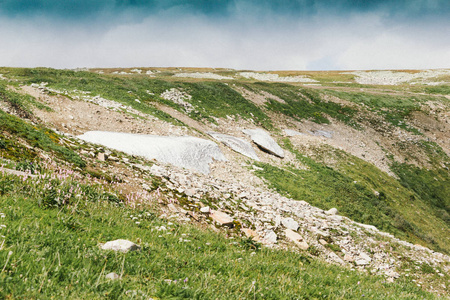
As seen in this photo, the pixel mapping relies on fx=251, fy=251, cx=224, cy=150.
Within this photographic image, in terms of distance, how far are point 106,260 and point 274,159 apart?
84.8ft

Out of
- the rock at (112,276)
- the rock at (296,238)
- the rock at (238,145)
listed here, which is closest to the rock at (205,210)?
the rock at (296,238)

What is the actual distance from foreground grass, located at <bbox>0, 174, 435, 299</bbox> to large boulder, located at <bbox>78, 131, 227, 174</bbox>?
919cm

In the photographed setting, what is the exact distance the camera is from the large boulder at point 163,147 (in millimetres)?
16453

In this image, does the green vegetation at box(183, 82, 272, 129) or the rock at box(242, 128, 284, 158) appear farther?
the green vegetation at box(183, 82, 272, 129)

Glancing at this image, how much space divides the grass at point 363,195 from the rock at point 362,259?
761 centimetres

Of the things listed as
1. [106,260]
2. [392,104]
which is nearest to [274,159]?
[106,260]

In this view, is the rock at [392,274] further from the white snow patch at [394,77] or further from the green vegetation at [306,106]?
the white snow patch at [394,77]

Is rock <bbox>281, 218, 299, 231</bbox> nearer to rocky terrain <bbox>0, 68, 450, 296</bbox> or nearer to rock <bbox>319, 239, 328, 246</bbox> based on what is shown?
rocky terrain <bbox>0, 68, 450, 296</bbox>

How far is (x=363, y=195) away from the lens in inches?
991

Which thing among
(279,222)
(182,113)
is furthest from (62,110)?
(279,222)

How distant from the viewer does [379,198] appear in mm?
26688

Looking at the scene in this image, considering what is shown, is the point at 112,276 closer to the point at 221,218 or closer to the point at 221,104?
the point at 221,218

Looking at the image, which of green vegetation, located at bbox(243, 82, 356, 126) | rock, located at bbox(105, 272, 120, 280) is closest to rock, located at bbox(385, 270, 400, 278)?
rock, located at bbox(105, 272, 120, 280)

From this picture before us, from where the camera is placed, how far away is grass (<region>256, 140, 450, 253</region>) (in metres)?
20.8
